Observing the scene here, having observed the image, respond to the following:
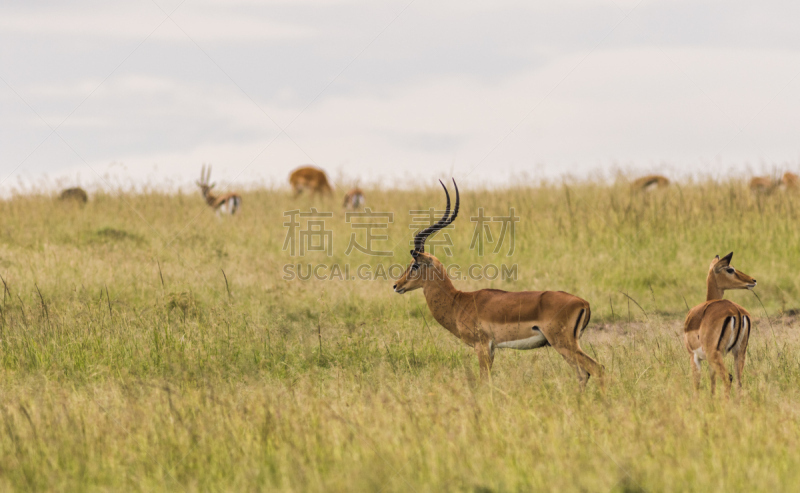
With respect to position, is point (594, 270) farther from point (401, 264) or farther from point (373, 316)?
point (373, 316)

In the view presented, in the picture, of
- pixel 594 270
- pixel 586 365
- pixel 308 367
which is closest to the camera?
pixel 586 365

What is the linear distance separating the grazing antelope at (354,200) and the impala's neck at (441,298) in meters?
10.0

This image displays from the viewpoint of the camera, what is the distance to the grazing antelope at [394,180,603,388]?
5.40m

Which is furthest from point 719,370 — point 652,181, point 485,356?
point 652,181

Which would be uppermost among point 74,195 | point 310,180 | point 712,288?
point 310,180

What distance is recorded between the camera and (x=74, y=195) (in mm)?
15367

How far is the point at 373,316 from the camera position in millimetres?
8070

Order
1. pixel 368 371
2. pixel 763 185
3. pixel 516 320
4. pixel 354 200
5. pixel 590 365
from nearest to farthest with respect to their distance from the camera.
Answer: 1. pixel 590 365
2. pixel 516 320
3. pixel 368 371
4. pixel 763 185
5. pixel 354 200

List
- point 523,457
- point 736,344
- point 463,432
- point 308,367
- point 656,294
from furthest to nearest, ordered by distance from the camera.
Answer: point 656,294
point 308,367
point 736,344
point 463,432
point 523,457

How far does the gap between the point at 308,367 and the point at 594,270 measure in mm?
5310

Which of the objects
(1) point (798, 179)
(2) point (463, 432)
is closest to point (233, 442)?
(2) point (463, 432)

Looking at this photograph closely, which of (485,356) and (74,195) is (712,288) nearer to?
(485,356)

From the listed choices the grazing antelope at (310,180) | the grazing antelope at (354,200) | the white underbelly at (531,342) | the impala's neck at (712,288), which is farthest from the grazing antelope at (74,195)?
the impala's neck at (712,288)

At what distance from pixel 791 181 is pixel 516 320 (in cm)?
1331
